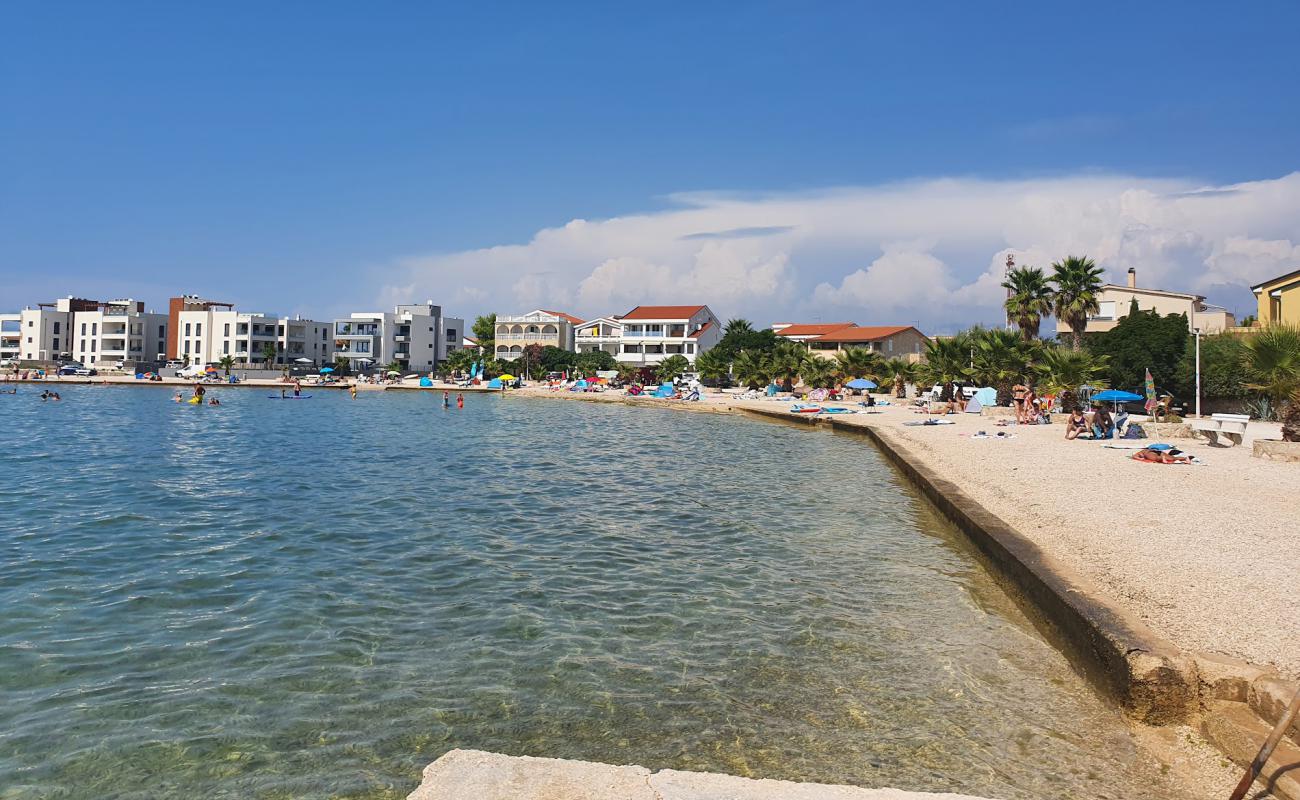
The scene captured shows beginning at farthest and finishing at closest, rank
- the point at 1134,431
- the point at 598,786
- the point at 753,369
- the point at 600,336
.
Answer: the point at 600,336 → the point at 753,369 → the point at 1134,431 → the point at 598,786

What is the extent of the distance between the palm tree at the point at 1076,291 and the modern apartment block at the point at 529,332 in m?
72.5

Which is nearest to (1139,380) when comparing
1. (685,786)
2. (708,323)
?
(685,786)

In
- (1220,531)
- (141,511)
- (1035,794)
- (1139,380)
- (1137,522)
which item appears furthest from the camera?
(1139,380)

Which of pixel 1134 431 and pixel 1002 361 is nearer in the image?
pixel 1134 431

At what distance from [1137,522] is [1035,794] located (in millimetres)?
7460

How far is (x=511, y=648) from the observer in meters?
7.65

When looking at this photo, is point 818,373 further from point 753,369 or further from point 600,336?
point 600,336

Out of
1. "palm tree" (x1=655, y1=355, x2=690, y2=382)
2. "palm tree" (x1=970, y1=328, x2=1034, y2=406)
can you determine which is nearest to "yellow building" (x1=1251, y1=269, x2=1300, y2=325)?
"palm tree" (x1=970, y1=328, x2=1034, y2=406)

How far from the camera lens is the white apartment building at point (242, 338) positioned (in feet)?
369

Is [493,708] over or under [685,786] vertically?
under

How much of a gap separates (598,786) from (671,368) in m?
85.1

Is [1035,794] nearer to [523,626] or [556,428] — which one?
[523,626]

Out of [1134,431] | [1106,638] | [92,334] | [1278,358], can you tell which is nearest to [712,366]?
[1134,431]

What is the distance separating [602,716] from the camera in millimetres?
6176
